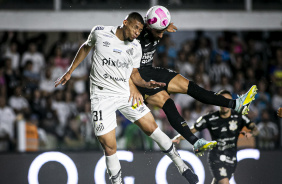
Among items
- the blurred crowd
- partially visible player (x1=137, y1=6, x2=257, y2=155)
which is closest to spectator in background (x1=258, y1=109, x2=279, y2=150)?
the blurred crowd

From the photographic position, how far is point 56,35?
12.8 metres

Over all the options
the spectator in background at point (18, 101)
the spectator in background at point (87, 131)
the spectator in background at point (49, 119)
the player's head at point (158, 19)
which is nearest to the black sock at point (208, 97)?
the player's head at point (158, 19)

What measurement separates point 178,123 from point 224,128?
893 mm

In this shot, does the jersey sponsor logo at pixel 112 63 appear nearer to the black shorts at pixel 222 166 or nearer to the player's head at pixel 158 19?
the player's head at pixel 158 19

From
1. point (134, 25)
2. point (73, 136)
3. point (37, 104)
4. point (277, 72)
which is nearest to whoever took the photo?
point (134, 25)

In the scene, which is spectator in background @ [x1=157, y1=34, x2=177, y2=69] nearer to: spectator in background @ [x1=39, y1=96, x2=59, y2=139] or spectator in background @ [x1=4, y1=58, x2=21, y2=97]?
spectator in background @ [x1=39, y1=96, x2=59, y2=139]

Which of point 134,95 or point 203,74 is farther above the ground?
point 203,74

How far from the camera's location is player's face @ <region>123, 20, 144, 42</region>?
634cm

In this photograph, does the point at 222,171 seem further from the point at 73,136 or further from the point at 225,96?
the point at 73,136

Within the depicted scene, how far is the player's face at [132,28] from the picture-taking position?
20.8 ft

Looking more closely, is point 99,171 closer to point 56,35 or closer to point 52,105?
point 52,105

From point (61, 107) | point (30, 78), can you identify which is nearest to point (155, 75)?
point (61, 107)

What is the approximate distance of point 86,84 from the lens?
11359 mm

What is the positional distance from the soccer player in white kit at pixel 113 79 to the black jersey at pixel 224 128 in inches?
46.6
